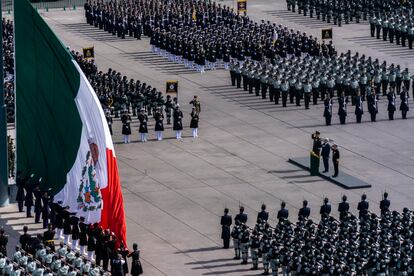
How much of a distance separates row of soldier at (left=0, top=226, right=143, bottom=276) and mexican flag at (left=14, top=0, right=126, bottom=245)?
5.65 ft

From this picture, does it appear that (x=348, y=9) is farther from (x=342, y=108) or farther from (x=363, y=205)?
(x=363, y=205)

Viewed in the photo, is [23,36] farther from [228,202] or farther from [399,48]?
[399,48]

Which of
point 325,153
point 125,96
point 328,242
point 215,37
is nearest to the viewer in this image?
point 328,242

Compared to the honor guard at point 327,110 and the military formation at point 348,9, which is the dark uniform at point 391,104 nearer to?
the honor guard at point 327,110

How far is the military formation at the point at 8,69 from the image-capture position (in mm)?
96062

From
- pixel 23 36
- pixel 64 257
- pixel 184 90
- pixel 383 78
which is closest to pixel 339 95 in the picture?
pixel 383 78

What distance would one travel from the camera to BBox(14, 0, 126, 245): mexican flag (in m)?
70.4

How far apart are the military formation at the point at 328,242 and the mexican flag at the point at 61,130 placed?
19.0 feet

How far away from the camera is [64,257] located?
224ft

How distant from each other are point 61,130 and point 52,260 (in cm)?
914

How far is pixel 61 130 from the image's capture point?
75125mm

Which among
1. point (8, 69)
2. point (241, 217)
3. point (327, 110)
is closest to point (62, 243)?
point (241, 217)

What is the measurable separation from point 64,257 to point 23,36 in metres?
15.0

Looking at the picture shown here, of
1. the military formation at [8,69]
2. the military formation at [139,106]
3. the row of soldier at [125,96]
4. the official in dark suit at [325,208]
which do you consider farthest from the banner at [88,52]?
the official in dark suit at [325,208]
